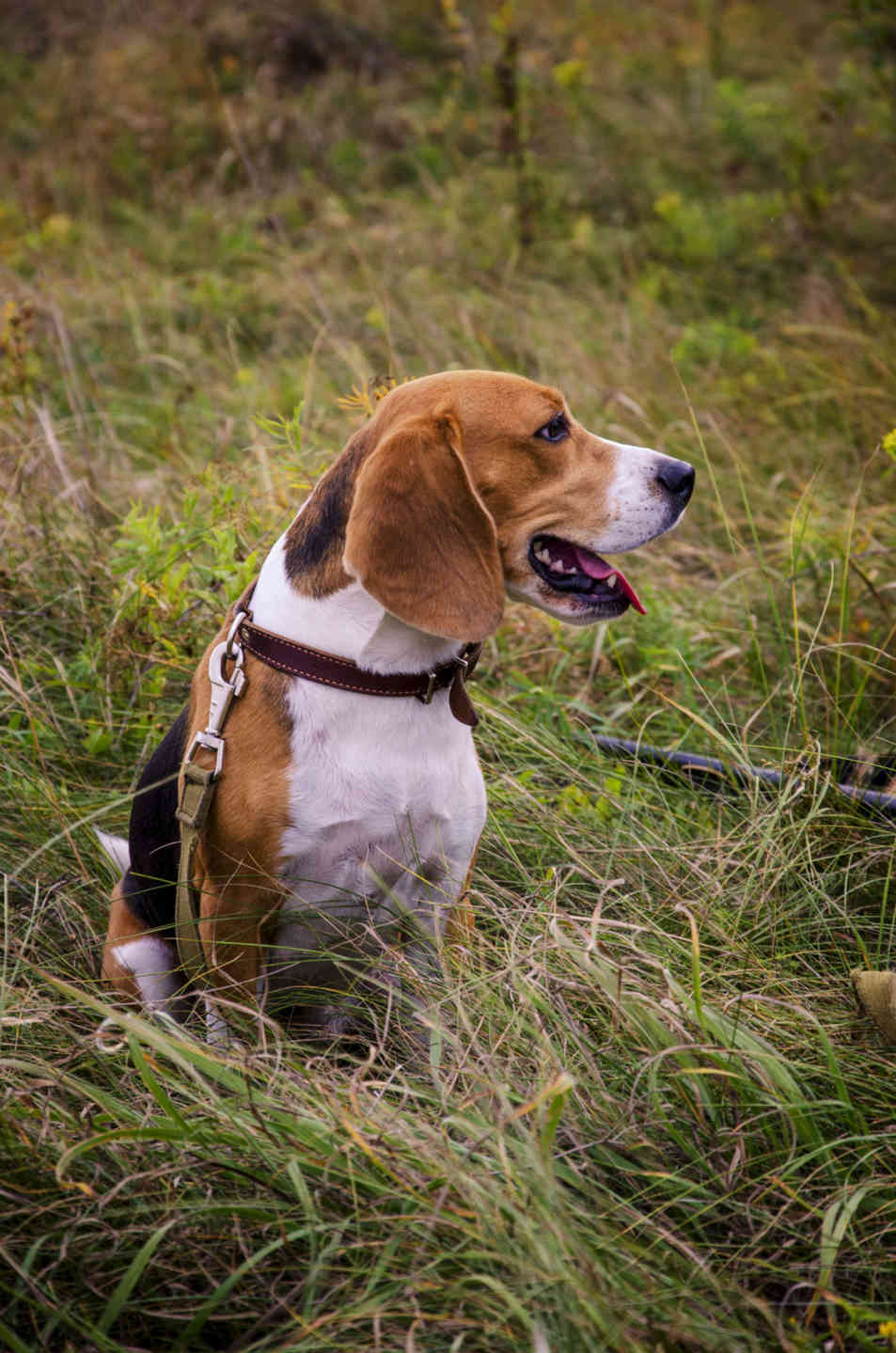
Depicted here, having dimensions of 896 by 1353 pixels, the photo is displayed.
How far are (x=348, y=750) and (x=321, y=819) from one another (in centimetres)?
16

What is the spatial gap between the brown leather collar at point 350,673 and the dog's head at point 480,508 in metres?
0.15

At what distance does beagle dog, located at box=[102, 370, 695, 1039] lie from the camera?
249 centimetres

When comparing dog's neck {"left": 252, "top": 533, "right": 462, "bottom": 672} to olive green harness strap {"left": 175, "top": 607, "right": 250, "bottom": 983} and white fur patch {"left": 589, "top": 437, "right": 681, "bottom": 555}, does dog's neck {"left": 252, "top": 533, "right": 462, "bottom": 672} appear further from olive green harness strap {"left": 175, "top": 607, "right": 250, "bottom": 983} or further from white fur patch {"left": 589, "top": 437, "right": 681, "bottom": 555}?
white fur patch {"left": 589, "top": 437, "right": 681, "bottom": 555}

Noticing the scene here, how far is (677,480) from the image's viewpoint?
2.78 metres

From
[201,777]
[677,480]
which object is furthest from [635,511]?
[201,777]

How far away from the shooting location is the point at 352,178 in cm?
963

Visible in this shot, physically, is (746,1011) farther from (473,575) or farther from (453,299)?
(453,299)

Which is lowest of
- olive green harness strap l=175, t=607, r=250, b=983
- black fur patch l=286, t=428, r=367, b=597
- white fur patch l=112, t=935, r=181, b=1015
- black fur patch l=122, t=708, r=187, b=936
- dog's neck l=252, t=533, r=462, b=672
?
white fur patch l=112, t=935, r=181, b=1015

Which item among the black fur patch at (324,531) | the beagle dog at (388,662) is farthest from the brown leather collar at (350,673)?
the black fur patch at (324,531)

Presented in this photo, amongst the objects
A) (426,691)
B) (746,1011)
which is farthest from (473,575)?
(746,1011)

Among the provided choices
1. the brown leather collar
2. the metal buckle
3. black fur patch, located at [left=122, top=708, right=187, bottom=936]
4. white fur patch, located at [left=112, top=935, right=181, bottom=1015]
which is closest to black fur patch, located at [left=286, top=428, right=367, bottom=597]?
the brown leather collar

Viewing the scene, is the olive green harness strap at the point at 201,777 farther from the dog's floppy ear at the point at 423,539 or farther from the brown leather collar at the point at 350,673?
the dog's floppy ear at the point at 423,539

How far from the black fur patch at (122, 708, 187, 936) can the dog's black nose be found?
1.31 m

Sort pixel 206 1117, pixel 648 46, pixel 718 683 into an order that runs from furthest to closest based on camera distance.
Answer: pixel 648 46 < pixel 718 683 < pixel 206 1117
